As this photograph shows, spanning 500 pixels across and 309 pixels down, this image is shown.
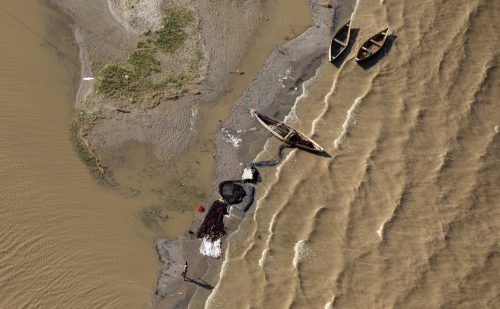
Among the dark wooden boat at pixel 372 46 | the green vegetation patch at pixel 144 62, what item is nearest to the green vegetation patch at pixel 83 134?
the green vegetation patch at pixel 144 62

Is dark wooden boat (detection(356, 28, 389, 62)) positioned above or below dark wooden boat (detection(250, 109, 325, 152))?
above

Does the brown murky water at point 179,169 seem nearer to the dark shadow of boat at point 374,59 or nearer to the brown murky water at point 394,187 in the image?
the brown murky water at point 394,187

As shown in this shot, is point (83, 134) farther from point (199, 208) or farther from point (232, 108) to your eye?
point (232, 108)

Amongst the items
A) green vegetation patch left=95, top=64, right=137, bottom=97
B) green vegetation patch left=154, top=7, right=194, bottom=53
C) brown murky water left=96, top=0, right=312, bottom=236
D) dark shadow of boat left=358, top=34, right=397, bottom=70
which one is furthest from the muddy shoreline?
dark shadow of boat left=358, top=34, right=397, bottom=70

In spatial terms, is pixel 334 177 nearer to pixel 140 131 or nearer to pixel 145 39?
pixel 140 131

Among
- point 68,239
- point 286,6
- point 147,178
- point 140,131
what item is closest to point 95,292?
point 68,239

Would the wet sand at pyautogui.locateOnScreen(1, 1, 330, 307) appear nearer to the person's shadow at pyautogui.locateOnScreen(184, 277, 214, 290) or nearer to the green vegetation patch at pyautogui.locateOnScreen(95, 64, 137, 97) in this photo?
the person's shadow at pyautogui.locateOnScreen(184, 277, 214, 290)
